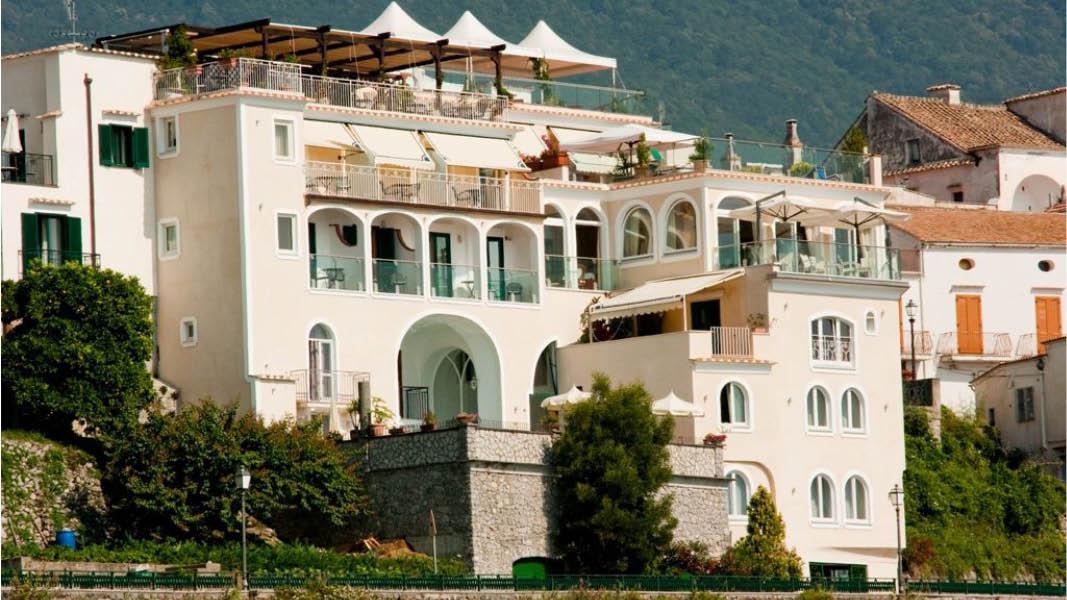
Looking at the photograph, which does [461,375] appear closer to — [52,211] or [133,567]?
[52,211]

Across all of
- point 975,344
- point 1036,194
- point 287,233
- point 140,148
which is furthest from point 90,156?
point 1036,194

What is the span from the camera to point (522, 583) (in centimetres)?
5550

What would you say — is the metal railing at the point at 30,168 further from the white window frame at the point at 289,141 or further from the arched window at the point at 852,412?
the arched window at the point at 852,412

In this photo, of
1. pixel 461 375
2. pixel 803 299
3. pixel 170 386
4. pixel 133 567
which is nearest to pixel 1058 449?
pixel 803 299

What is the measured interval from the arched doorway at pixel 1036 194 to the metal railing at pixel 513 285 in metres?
28.1

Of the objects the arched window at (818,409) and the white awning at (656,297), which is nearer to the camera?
the white awning at (656,297)

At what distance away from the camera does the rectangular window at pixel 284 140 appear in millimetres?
64938

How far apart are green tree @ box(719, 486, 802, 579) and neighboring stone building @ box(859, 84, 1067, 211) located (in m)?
28.1

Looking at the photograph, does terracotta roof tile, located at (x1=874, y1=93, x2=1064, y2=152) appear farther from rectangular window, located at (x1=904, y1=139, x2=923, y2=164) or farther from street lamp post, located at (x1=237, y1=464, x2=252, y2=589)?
street lamp post, located at (x1=237, y1=464, x2=252, y2=589)

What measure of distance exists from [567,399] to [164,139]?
11.1 meters

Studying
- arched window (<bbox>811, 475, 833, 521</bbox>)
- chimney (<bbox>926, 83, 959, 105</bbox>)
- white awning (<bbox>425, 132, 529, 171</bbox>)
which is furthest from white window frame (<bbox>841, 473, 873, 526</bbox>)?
chimney (<bbox>926, 83, 959, 105</bbox>)

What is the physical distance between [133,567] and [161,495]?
3.42m

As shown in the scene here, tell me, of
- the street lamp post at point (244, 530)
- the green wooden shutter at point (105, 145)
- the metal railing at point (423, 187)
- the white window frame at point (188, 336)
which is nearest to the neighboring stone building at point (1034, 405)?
the metal railing at point (423, 187)

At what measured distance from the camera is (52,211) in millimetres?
62844
